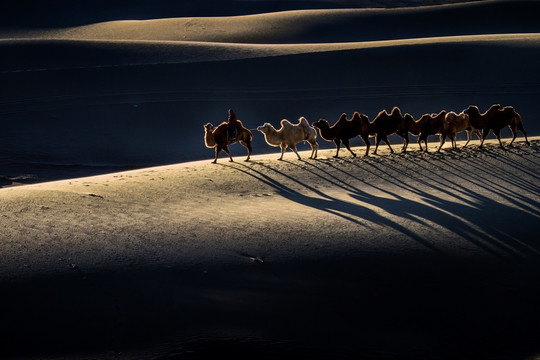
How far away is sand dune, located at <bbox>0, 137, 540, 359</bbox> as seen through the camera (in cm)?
914

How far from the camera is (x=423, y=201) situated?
45.8 ft

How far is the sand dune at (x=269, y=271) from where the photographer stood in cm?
914

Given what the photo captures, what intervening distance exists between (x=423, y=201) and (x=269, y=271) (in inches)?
177

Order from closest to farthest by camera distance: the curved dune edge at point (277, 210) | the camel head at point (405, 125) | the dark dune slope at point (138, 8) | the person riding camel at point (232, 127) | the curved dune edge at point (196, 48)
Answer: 1. the curved dune edge at point (277, 210)
2. the person riding camel at point (232, 127)
3. the camel head at point (405, 125)
4. the curved dune edge at point (196, 48)
5. the dark dune slope at point (138, 8)

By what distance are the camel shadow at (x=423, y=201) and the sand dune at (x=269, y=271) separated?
0.05 metres

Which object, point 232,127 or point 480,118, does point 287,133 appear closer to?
point 232,127

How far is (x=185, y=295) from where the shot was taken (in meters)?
9.89

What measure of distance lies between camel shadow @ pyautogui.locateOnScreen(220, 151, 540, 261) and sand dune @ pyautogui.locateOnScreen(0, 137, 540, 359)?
1.9 inches

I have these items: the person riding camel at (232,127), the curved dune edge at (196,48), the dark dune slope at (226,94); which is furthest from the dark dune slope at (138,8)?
the person riding camel at (232,127)

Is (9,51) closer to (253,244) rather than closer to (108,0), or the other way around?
(253,244)

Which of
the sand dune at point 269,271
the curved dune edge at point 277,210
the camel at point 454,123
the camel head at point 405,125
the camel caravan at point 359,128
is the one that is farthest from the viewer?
the camel at point 454,123

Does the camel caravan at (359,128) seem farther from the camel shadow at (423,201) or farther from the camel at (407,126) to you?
the camel shadow at (423,201)

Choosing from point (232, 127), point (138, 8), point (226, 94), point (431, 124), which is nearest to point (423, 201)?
point (431, 124)

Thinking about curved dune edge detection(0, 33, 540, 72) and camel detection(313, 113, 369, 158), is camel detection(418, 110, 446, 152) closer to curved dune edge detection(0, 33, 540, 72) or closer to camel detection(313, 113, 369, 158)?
camel detection(313, 113, 369, 158)
